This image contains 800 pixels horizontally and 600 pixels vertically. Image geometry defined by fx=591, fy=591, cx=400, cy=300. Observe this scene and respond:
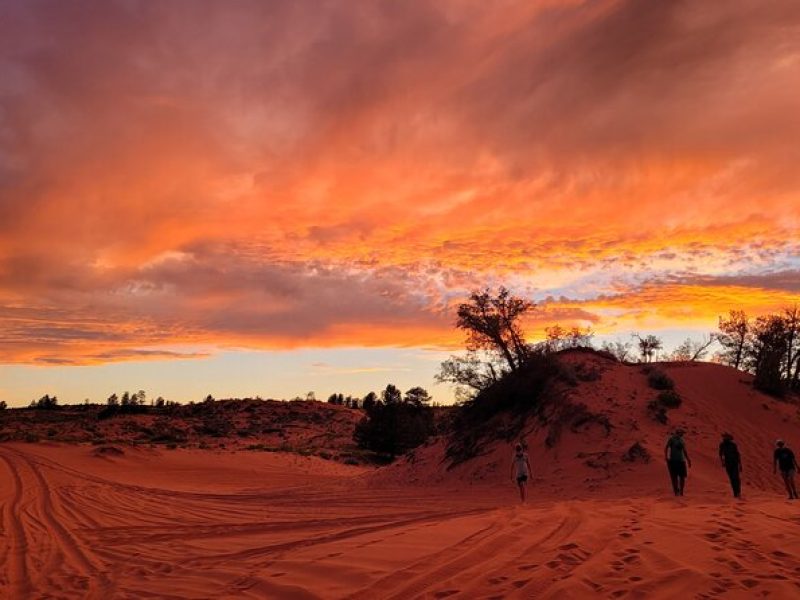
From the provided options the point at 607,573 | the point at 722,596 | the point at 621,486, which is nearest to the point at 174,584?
the point at 607,573

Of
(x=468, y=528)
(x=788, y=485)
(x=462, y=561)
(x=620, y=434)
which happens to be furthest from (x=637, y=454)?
(x=462, y=561)

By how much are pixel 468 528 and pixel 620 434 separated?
13.7 metres

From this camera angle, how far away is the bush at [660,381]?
25.5m

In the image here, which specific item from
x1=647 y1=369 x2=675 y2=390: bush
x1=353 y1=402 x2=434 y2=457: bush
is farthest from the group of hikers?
x1=353 y1=402 x2=434 y2=457: bush

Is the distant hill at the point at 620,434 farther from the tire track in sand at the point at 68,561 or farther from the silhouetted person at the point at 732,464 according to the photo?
the tire track in sand at the point at 68,561

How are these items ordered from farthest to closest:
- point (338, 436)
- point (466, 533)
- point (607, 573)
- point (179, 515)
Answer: point (338, 436) → point (179, 515) → point (466, 533) → point (607, 573)

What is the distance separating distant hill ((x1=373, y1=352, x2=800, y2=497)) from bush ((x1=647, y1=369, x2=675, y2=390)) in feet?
0.25

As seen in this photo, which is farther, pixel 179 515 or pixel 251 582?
pixel 179 515

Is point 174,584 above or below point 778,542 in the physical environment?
below

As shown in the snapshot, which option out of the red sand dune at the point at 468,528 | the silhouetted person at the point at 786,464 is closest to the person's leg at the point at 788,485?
the silhouetted person at the point at 786,464

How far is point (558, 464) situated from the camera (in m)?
20.9

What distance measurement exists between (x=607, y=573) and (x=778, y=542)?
269 cm

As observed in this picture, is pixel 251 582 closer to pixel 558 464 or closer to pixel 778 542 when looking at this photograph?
pixel 778 542

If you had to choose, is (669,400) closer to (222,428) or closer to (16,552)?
(16,552)
